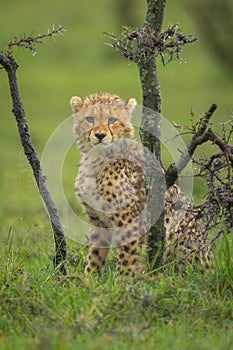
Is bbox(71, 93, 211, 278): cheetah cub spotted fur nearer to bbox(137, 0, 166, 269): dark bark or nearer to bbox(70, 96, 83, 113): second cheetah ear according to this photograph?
bbox(70, 96, 83, 113): second cheetah ear

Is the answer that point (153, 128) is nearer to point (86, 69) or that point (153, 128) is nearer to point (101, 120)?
point (101, 120)

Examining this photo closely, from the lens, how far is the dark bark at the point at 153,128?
13.9 ft

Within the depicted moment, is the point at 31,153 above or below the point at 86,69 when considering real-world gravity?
below

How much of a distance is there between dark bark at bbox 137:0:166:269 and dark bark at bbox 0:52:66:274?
1.53 ft

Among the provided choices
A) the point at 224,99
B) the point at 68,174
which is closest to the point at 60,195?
the point at 68,174

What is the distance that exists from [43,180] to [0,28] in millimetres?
17076

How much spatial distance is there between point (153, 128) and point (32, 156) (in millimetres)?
634

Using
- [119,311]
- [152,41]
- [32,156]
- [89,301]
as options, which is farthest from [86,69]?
[119,311]

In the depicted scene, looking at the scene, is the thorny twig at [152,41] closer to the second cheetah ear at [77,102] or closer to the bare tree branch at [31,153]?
the bare tree branch at [31,153]

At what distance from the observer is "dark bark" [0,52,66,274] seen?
4172mm

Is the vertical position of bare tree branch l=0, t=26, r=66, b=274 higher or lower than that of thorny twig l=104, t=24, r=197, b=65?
lower

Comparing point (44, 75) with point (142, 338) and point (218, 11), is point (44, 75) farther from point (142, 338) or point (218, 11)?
point (142, 338)

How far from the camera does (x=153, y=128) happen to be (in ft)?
14.0

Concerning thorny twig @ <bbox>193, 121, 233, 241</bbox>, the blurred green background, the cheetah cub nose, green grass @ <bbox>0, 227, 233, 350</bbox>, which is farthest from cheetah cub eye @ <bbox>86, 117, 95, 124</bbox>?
the blurred green background
